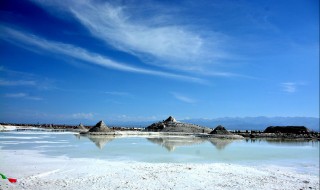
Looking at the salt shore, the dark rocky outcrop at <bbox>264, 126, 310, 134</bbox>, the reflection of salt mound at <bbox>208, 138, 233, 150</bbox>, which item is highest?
the dark rocky outcrop at <bbox>264, 126, 310, 134</bbox>

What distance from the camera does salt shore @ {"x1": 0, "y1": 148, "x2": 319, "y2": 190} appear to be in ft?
33.7

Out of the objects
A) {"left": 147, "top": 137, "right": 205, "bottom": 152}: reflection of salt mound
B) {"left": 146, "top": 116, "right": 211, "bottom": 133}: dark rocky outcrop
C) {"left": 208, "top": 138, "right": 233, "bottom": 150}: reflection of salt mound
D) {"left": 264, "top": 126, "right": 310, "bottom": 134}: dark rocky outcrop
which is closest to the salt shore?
{"left": 147, "top": 137, "right": 205, "bottom": 152}: reflection of salt mound

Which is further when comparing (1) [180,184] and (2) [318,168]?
(2) [318,168]

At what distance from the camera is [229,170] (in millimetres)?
13945

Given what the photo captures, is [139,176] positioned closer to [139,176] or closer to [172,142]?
[139,176]

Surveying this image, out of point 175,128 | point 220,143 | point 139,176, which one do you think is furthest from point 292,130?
point 139,176

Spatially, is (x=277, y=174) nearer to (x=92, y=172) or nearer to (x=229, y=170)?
(x=229, y=170)

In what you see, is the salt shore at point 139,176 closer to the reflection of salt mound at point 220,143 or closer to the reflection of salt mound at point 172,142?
the reflection of salt mound at point 172,142

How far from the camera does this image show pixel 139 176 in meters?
11.8

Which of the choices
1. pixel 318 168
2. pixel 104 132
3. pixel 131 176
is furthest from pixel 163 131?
pixel 131 176

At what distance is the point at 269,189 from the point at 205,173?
2.88 metres

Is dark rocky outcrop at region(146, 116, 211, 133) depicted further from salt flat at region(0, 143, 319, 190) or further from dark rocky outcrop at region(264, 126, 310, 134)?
salt flat at region(0, 143, 319, 190)

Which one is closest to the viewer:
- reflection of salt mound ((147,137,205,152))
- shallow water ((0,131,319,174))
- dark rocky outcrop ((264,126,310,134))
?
shallow water ((0,131,319,174))

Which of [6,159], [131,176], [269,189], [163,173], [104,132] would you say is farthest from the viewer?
[104,132]
